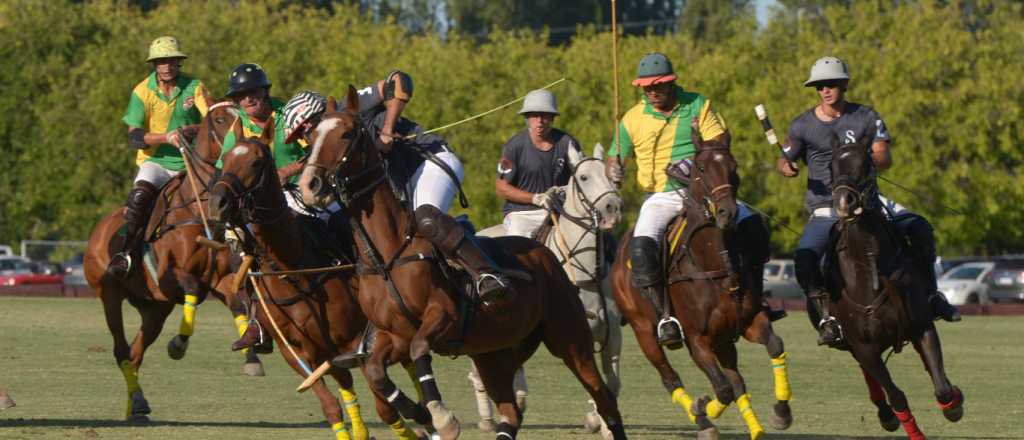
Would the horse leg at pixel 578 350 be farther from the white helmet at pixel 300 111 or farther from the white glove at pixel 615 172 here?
the white glove at pixel 615 172

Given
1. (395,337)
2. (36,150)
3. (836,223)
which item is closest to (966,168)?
(36,150)

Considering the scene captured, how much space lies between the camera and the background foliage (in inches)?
1989

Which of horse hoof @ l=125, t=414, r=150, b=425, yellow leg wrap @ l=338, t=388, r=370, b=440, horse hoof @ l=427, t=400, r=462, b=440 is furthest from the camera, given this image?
horse hoof @ l=125, t=414, r=150, b=425

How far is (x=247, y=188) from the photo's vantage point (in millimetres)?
10906

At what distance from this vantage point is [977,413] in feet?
53.2

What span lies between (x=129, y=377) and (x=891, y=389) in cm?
624

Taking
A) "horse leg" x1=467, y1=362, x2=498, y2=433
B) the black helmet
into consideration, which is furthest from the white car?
the black helmet

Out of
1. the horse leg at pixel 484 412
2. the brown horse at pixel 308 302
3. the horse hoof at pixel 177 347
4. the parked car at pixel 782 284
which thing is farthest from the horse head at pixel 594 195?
the parked car at pixel 782 284

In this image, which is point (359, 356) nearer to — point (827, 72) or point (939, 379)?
point (939, 379)

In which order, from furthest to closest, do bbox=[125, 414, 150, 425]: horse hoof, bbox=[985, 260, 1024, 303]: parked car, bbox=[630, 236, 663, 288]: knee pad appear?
1. bbox=[985, 260, 1024, 303]: parked car
2. bbox=[125, 414, 150, 425]: horse hoof
3. bbox=[630, 236, 663, 288]: knee pad

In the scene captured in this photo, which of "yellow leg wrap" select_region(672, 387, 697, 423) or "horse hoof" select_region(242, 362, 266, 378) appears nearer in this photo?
"yellow leg wrap" select_region(672, 387, 697, 423)

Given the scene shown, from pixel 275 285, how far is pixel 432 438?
4.65 ft

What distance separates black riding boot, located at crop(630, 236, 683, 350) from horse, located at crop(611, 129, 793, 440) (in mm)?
67

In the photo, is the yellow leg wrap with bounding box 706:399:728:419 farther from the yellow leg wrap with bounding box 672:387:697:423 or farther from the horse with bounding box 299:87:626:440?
the horse with bounding box 299:87:626:440
